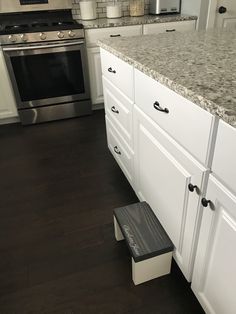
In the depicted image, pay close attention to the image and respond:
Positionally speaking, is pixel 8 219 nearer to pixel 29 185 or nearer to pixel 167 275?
pixel 29 185

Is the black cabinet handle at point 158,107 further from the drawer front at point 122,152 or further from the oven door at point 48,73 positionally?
the oven door at point 48,73

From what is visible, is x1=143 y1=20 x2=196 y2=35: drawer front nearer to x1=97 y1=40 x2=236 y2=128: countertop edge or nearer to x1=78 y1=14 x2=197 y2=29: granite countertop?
x1=78 y1=14 x2=197 y2=29: granite countertop

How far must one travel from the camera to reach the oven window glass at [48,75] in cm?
263

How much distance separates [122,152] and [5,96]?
64.7 inches

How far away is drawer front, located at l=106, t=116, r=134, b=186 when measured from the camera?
1.68m

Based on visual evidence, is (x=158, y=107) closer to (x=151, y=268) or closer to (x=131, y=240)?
(x=131, y=240)

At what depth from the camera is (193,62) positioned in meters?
1.10

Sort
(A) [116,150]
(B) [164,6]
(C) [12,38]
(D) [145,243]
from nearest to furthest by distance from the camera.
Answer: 1. (D) [145,243]
2. (A) [116,150]
3. (C) [12,38]
4. (B) [164,6]

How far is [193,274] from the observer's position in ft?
3.50

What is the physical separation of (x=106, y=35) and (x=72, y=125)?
1.01 m

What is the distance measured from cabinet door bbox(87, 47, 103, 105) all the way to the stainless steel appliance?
2.99 ft

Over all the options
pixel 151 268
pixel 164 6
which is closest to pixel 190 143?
pixel 151 268

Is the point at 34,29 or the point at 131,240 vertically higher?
the point at 34,29

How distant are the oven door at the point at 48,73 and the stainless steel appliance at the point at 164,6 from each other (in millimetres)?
1051
